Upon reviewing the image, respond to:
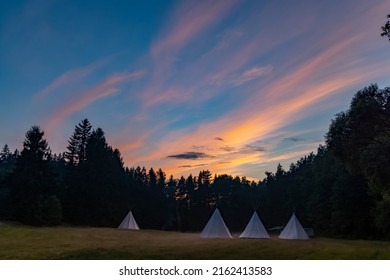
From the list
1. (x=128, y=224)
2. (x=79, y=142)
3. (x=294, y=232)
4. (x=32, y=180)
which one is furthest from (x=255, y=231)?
(x=79, y=142)

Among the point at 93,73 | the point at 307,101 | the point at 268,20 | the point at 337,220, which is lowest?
the point at 337,220

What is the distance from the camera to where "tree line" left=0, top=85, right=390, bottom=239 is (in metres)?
32.4

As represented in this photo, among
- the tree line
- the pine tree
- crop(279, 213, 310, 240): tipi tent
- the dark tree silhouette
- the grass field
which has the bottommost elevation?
crop(279, 213, 310, 240): tipi tent

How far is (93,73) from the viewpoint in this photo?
11406mm

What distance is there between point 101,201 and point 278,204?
23653 millimetres

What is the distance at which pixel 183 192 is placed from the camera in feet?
166

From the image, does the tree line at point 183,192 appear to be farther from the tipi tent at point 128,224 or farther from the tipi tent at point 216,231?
the tipi tent at point 216,231

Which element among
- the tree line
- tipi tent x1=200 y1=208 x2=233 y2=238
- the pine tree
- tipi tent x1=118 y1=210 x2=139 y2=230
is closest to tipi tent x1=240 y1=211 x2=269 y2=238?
tipi tent x1=200 y1=208 x2=233 y2=238

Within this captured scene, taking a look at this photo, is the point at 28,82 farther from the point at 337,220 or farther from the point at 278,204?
the point at 278,204

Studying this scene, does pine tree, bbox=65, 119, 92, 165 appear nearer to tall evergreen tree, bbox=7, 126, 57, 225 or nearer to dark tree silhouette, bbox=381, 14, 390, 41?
tall evergreen tree, bbox=7, 126, 57, 225

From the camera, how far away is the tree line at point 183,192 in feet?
106

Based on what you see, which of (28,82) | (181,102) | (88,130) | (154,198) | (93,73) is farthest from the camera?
(154,198)

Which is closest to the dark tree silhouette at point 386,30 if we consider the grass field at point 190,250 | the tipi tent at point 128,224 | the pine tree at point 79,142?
the grass field at point 190,250
